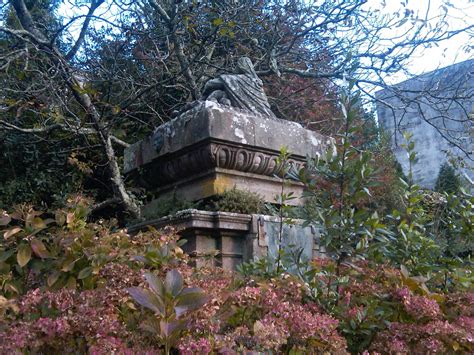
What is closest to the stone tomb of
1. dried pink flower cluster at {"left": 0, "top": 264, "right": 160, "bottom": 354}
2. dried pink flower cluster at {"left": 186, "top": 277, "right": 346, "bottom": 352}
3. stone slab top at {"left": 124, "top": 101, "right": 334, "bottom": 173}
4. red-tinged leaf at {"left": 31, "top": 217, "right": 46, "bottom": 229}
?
stone slab top at {"left": 124, "top": 101, "right": 334, "bottom": 173}

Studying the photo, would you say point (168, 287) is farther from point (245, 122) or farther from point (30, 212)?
point (245, 122)

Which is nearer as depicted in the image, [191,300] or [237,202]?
[191,300]

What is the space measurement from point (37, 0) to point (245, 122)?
254 inches

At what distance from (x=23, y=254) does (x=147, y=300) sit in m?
0.77

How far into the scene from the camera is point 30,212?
A: 6.39 ft

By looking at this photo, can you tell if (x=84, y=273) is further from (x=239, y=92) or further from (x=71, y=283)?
(x=239, y=92)

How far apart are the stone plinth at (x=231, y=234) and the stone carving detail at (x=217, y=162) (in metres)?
0.41

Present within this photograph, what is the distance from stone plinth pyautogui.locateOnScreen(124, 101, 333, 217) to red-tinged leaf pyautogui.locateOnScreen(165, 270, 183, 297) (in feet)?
7.01

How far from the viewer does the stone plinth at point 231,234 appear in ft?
10.8

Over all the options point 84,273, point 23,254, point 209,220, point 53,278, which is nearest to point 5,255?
point 23,254

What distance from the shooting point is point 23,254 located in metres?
1.76

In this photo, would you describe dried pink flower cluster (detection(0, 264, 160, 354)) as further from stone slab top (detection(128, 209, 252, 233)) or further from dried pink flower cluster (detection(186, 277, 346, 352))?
stone slab top (detection(128, 209, 252, 233))

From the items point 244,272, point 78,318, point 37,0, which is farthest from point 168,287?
point 37,0

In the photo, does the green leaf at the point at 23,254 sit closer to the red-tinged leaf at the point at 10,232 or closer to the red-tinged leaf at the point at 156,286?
the red-tinged leaf at the point at 10,232
